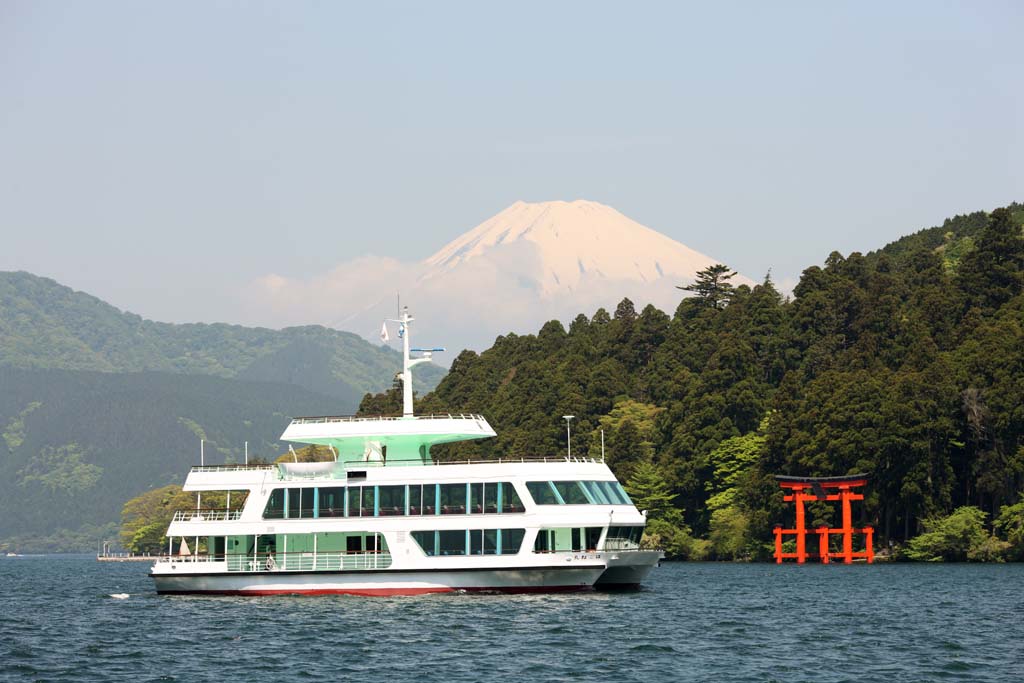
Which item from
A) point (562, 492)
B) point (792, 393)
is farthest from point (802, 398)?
point (562, 492)

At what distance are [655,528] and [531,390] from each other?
1149 inches

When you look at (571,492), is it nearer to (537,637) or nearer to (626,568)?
(626,568)

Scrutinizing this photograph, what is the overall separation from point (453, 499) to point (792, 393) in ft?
182

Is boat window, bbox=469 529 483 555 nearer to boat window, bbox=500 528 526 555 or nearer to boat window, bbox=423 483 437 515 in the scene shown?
boat window, bbox=500 528 526 555

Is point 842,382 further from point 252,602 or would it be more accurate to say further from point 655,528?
point 252,602

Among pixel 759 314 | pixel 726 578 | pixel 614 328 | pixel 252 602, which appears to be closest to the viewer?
pixel 252 602

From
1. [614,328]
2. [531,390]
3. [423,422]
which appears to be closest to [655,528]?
[531,390]

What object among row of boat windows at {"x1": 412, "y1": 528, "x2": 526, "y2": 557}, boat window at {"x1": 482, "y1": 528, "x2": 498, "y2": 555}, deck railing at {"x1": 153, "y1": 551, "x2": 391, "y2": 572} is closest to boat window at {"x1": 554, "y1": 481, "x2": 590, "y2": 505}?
row of boat windows at {"x1": 412, "y1": 528, "x2": 526, "y2": 557}

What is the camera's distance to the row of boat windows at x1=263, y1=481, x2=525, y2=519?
55.6 m

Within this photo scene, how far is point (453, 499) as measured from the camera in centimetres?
5591

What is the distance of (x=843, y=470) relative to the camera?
95.1m

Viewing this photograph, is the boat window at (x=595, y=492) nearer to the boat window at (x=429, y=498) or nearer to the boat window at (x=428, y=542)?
the boat window at (x=429, y=498)

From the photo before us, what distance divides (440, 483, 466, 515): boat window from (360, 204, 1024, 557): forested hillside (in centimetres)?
3939

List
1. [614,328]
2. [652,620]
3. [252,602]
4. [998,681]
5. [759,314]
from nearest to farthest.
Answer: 1. [998,681]
2. [652,620]
3. [252,602]
4. [759,314]
5. [614,328]
